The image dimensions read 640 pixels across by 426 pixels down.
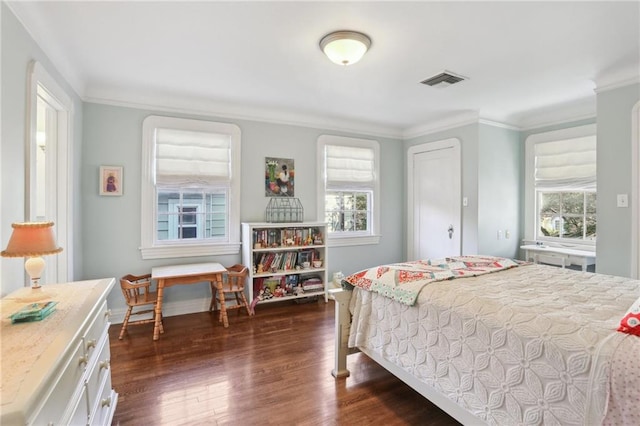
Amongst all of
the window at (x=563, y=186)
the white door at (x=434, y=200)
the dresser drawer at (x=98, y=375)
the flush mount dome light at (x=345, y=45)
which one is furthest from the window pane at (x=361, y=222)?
the dresser drawer at (x=98, y=375)

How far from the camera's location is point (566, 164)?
3879 mm

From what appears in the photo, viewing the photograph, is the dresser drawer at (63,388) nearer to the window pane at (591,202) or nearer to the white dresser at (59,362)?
the white dresser at (59,362)

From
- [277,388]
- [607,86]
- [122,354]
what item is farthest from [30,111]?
[607,86]

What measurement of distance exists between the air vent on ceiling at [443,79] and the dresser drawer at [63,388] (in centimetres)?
317

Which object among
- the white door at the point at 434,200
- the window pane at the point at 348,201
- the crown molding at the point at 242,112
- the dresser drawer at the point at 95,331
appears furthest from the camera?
the window pane at the point at 348,201

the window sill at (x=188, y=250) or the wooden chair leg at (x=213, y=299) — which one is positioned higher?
the window sill at (x=188, y=250)

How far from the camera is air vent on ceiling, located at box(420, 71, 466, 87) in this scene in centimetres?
287

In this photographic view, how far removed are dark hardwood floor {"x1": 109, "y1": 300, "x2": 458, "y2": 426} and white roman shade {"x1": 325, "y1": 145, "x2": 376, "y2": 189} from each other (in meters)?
2.11

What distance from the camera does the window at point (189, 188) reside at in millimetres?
3436

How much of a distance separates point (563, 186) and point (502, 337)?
347 centimetres

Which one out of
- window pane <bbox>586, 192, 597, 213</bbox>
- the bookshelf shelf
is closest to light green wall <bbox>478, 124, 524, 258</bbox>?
window pane <bbox>586, 192, 597, 213</bbox>

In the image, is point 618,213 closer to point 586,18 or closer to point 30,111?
point 586,18

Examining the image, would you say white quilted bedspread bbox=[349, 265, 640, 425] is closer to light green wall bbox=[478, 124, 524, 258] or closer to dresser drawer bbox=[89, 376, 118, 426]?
dresser drawer bbox=[89, 376, 118, 426]

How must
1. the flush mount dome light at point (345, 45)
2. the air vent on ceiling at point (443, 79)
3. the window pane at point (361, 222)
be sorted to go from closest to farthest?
the flush mount dome light at point (345, 45) < the air vent on ceiling at point (443, 79) < the window pane at point (361, 222)
